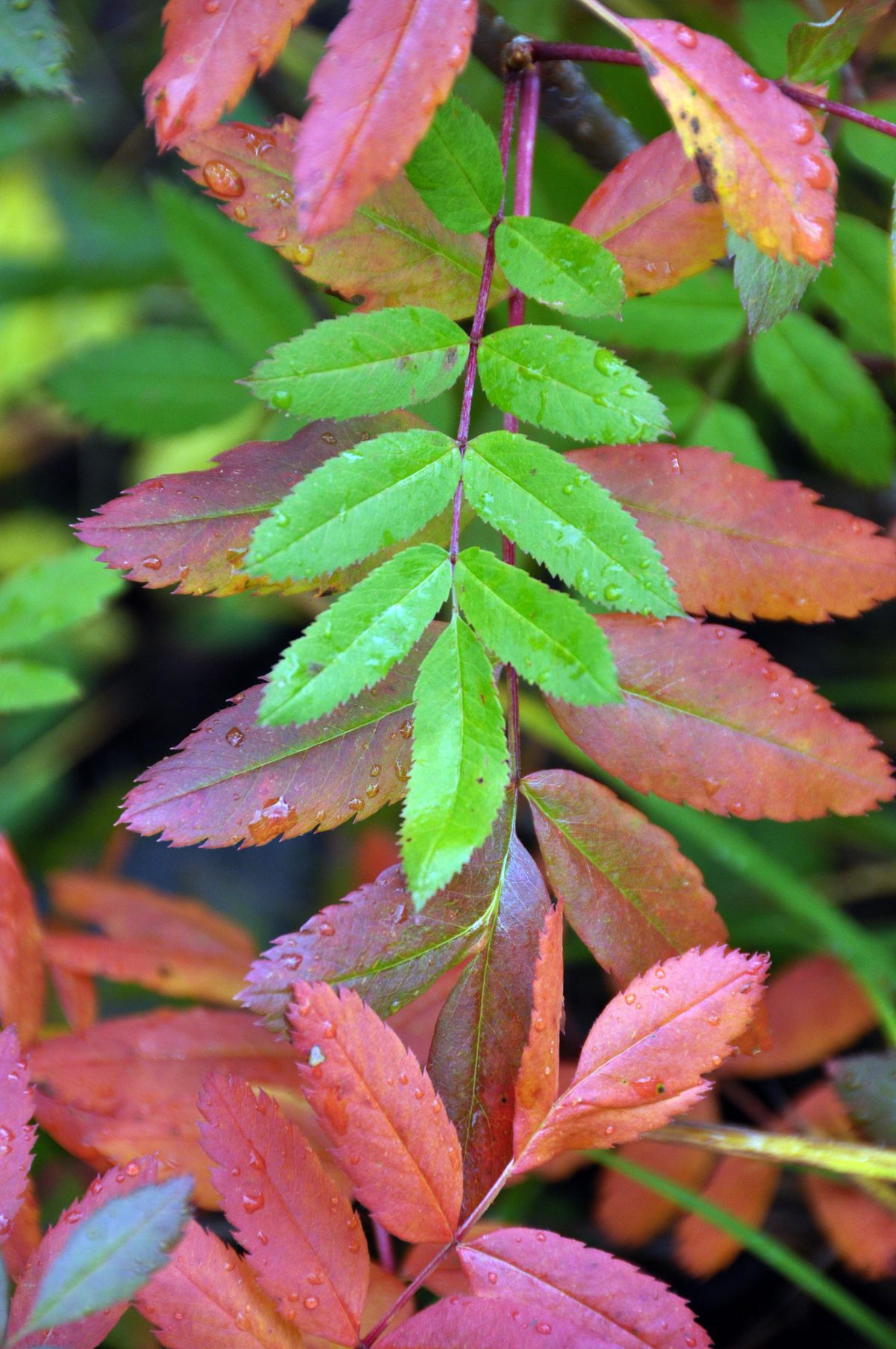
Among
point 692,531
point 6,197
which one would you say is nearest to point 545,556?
point 692,531

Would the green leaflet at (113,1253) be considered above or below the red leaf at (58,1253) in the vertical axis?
above

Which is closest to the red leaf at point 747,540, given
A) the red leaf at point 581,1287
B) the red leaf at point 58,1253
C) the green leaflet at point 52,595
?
the red leaf at point 581,1287

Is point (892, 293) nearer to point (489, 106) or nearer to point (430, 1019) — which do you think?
point (489, 106)

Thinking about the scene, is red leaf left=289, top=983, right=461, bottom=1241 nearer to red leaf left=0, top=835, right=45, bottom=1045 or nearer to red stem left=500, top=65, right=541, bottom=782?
red stem left=500, top=65, right=541, bottom=782

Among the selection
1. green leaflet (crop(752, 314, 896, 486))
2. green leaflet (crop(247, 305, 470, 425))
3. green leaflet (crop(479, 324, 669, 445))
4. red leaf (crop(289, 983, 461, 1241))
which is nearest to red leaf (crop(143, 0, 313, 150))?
green leaflet (crop(247, 305, 470, 425))

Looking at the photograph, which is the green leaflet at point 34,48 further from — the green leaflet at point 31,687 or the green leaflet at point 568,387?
the green leaflet at point 31,687

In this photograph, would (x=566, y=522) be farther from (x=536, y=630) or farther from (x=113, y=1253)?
(x=113, y=1253)
